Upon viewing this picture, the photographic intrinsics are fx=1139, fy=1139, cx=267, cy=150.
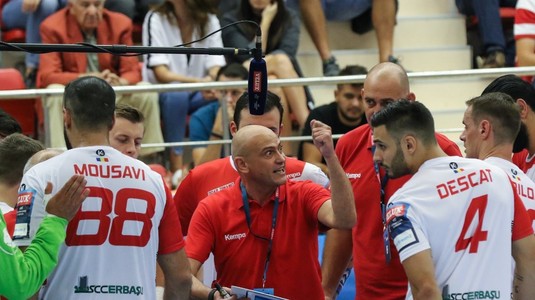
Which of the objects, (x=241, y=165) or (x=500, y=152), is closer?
(x=500, y=152)

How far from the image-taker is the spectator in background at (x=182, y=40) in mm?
10508

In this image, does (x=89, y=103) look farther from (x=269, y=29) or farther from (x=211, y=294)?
(x=269, y=29)

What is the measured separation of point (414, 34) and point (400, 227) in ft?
23.7

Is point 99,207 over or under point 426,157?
under

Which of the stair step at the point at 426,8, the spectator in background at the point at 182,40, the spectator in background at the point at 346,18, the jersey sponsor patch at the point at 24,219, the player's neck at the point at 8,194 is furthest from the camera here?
the stair step at the point at 426,8

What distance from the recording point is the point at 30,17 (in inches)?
433

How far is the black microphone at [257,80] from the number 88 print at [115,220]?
671mm

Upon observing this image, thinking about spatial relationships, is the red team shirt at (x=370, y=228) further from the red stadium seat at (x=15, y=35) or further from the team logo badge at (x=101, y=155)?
the red stadium seat at (x=15, y=35)

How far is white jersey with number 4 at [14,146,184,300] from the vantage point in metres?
5.20

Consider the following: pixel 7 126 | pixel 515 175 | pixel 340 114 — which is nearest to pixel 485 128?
pixel 515 175

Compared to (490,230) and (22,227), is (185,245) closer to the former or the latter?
(22,227)

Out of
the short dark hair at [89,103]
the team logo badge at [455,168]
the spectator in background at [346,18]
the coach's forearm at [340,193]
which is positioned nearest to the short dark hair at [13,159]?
the short dark hair at [89,103]

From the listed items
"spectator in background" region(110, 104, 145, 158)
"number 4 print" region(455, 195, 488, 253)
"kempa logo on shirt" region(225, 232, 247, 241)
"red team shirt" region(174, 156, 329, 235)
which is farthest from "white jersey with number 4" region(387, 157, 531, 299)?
Result: "spectator in background" region(110, 104, 145, 158)

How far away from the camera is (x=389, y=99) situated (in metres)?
6.51
